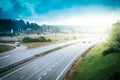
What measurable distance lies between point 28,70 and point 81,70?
7.75 m

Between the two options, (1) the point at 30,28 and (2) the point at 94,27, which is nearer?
(1) the point at 30,28

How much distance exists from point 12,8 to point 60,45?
39885mm

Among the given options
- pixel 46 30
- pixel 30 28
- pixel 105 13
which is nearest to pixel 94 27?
pixel 105 13

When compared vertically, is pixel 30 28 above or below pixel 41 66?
above

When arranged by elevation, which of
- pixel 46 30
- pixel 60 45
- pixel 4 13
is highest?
pixel 4 13

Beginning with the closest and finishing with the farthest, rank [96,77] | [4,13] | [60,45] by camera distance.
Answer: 1. [96,77]
2. [4,13]
3. [60,45]

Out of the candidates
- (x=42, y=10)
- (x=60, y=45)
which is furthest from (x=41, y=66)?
(x=60, y=45)

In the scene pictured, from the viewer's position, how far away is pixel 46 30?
145ft

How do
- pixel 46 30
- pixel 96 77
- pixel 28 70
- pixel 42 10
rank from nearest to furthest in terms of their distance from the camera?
1. pixel 96 77
2. pixel 28 70
3. pixel 42 10
4. pixel 46 30

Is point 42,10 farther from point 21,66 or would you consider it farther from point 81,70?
point 81,70

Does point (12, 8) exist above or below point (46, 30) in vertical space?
above

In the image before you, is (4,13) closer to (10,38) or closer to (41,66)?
(10,38)

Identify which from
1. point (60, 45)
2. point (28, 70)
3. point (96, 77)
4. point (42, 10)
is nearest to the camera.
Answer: point (96, 77)

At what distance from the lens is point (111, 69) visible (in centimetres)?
2864
